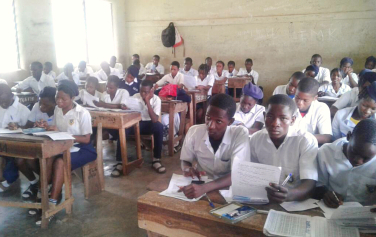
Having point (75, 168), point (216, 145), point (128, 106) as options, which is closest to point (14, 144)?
point (75, 168)

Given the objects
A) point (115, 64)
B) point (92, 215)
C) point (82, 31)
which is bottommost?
point (92, 215)

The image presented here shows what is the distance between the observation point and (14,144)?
2438 mm

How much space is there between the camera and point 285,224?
127 cm

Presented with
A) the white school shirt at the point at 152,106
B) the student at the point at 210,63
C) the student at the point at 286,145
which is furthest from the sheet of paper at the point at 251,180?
the student at the point at 210,63

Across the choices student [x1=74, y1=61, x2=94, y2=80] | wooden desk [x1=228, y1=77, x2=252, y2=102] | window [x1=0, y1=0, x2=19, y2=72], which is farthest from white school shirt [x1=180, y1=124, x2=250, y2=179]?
student [x1=74, y1=61, x2=94, y2=80]

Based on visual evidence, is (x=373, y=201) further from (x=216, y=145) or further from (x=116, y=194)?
(x=116, y=194)

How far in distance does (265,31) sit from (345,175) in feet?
25.8

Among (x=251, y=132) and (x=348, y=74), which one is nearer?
(x=251, y=132)

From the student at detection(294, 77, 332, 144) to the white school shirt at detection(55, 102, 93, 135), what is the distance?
2.03m

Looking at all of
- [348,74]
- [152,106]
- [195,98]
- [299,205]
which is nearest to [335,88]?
[348,74]

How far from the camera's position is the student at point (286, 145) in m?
1.73

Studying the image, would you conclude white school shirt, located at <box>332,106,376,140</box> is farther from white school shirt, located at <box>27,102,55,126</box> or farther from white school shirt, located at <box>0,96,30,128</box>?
white school shirt, located at <box>0,96,30,128</box>

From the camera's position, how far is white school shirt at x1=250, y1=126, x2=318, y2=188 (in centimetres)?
171

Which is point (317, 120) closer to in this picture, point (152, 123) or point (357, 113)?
point (357, 113)
